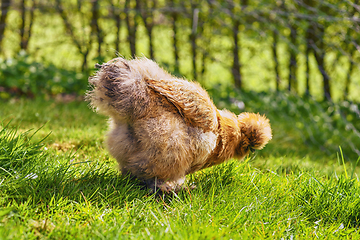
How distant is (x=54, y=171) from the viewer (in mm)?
1902

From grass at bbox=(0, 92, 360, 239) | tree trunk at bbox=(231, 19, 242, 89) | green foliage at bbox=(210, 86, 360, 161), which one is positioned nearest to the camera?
grass at bbox=(0, 92, 360, 239)

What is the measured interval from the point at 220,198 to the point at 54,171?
1042 millimetres

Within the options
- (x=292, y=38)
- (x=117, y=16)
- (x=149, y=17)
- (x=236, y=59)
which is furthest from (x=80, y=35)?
(x=292, y=38)

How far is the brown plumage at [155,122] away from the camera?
178cm

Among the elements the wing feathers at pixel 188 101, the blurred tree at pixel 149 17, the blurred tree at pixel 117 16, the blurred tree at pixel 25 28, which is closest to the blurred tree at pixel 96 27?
the blurred tree at pixel 117 16

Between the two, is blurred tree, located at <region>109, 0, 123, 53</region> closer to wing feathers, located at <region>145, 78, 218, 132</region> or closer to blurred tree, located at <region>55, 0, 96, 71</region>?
blurred tree, located at <region>55, 0, 96, 71</region>

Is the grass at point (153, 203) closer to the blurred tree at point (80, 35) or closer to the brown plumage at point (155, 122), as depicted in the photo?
the brown plumage at point (155, 122)

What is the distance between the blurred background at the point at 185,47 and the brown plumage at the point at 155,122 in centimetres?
252

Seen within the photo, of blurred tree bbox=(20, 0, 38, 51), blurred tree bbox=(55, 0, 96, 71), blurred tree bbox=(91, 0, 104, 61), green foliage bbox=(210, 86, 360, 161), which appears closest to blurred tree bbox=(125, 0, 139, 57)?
blurred tree bbox=(91, 0, 104, 61)

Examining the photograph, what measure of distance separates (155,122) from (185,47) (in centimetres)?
519

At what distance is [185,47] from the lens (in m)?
6.73

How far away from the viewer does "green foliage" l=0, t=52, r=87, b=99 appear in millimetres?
4629

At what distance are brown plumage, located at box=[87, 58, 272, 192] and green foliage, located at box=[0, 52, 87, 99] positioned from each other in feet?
10.2

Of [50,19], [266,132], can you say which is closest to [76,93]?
[50,19]
